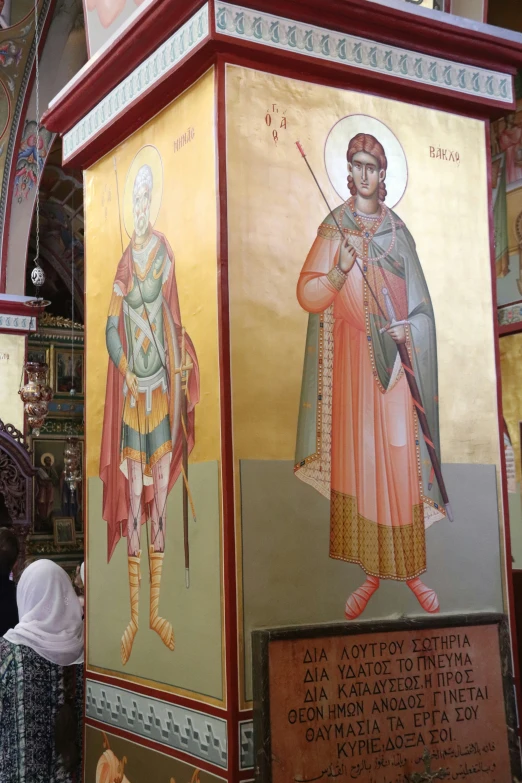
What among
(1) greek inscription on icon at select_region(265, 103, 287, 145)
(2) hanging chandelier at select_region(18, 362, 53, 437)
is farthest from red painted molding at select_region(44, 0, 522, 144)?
(2) hanging chandelier at select_region(18, 362, 53, 437)

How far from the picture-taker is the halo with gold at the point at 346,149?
4355 millimetres

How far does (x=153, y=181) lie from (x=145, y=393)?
996 mm

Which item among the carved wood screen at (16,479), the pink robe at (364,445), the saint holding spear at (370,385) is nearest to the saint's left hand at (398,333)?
the saint holding spear at (370,385)

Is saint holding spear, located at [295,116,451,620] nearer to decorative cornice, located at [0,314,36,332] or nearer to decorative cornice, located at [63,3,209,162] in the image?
decorative cornice, located at [63,3,209,162]

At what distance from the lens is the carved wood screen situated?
35.5ft

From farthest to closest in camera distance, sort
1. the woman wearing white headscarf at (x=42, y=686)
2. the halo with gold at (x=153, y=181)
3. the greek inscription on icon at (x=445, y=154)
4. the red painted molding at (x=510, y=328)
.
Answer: the red painted molding at (x=510, y=328), the woman wearing white headscarf at (x=42, y=686), the greek inscription on icon at (x=445, y=154), the halo with gold at (x=153, y=181)

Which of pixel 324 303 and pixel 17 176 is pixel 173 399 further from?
pixel 17 176

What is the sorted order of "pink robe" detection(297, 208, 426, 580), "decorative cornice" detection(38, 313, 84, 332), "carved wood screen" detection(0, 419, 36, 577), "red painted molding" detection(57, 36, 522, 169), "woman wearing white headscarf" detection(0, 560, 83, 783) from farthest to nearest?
"decorative cornice" detection(38, 313, 84, 332)
"carved wood screen" detection(0, 419, 36, 577)
"woman wearing white headscarf" detection(0, 560, 83, 783)
"pink robe" detection(297, 208, 426, 580)
"red painted molding" detection(57, 36, 522, 169)

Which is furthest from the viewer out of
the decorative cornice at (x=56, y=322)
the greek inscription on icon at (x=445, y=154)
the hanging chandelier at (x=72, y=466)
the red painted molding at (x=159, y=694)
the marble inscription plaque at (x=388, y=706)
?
the decorative cornice at (x=56, y=322)

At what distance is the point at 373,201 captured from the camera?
14.6 feet

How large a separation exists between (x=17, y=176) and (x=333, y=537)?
8605 mm

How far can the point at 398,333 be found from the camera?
174 inches

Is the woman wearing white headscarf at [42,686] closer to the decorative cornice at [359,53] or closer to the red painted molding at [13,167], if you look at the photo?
the decorative cornice at [359,53]

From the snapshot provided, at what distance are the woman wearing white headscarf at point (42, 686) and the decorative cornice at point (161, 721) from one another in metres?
0.73
